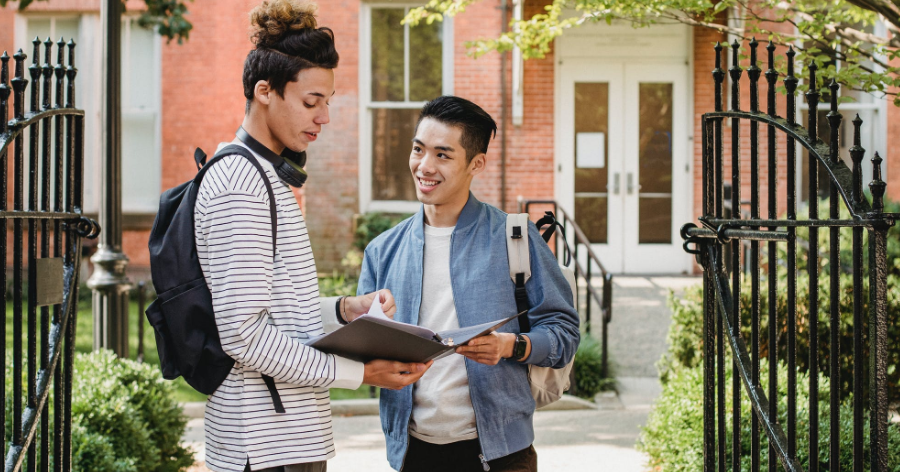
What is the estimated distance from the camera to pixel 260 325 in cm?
212

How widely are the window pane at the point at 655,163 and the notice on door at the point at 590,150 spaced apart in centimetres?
49

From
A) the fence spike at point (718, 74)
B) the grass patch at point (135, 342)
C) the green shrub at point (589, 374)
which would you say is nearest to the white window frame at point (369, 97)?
the grass patch at point (135, 342)

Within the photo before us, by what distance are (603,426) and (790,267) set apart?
361 cm

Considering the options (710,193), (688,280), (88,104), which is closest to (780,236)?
(710,193)

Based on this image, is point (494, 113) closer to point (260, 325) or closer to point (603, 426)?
point (603, 426)

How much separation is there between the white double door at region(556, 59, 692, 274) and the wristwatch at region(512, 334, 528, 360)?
899cm

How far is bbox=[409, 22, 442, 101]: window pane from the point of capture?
11641mm

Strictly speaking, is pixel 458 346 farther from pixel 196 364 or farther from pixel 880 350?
pixel 880 350

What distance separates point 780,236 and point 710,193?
49 cm

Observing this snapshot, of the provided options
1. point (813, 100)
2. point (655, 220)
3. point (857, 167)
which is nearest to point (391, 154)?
point (655, 220)

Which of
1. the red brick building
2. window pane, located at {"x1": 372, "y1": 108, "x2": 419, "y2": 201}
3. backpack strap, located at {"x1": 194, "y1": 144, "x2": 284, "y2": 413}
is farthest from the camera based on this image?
Result: window pane, located at {"x1": 372, "y1": 108, "x2": 419, "y2": 201}

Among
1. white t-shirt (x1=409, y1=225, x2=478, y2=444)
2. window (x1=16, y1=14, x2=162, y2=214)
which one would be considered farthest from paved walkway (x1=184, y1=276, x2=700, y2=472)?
window (x1=16, y1=14, x2=162, y2=214)

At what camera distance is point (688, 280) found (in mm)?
10742

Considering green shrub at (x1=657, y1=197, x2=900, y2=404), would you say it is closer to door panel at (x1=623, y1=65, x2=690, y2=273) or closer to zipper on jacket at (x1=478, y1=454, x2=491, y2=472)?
zipper on jacket at (x1=478, y1=454, x2=491, y2=472)
